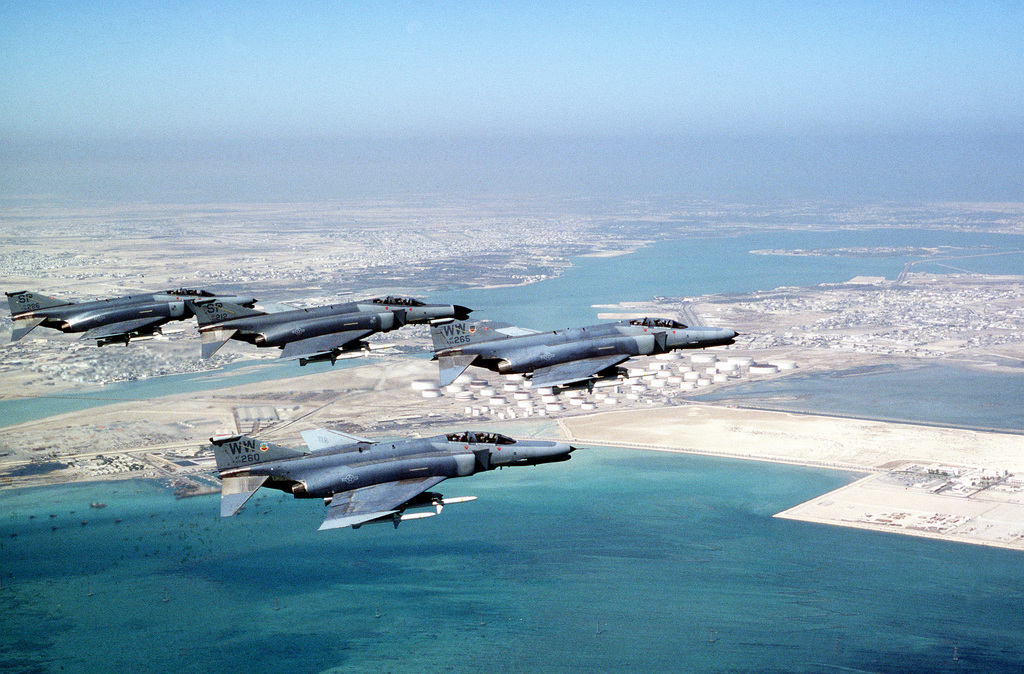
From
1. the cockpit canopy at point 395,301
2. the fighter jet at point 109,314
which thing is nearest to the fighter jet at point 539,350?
the cockpit canopy at point 395,301

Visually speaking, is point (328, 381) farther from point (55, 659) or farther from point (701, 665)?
point (701, 665)

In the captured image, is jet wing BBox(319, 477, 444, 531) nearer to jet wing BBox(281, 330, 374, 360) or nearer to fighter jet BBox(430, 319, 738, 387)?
fighter jet BBox(430, 319, 738, 387)

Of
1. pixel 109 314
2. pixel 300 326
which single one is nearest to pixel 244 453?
pixel 300 326

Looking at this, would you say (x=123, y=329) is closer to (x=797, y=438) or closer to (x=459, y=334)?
(x=459, y=334)

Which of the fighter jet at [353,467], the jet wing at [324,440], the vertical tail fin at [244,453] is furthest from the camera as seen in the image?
the jet wing at [324,440]

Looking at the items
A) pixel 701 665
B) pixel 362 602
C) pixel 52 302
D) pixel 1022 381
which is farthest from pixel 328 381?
pixel 1022 381

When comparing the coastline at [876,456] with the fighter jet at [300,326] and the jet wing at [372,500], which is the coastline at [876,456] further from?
the fighter jet at [300,326]
